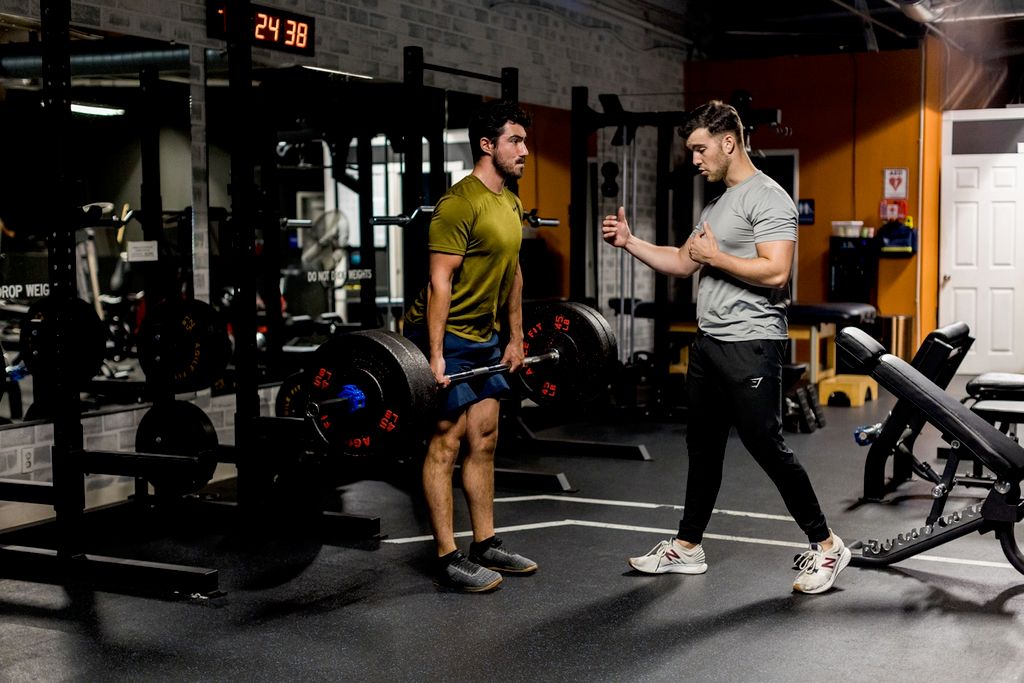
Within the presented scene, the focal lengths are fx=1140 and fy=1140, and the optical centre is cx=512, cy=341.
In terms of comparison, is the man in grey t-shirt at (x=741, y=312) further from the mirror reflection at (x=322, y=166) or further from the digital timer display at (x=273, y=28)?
the digital timer display at (x=273, y=28)

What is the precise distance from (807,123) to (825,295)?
146cm

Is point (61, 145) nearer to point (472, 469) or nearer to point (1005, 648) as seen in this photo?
point (472, 469)

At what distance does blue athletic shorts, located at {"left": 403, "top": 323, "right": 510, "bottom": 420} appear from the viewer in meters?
3.54

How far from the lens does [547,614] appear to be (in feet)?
11.0

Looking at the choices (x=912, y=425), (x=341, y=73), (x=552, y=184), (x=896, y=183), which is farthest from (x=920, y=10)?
(x=341, y=73)

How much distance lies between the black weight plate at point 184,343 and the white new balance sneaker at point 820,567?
8.79 feet

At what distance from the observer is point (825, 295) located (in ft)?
31.4

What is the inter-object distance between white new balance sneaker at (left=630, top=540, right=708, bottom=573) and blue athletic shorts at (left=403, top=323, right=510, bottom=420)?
740 millimetres

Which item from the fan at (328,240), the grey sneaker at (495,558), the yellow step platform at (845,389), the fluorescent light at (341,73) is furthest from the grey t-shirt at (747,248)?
the yellow step platform at (845,389)

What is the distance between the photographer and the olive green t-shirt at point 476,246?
3.43 m

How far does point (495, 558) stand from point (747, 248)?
1.29m

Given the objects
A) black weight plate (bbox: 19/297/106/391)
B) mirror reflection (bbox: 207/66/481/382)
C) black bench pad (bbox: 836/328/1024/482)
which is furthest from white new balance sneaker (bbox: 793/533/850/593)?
black weight plate (bbox: 19/297/106/391)

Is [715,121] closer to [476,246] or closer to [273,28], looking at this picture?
[476,246]

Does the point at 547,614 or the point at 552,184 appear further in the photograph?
the point at 552,184
